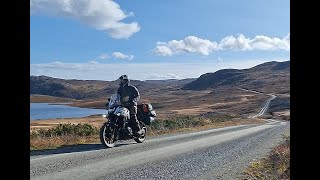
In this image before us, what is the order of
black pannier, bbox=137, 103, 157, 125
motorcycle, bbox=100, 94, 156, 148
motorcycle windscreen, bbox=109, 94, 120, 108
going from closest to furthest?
motorcycle, bbox=100, 94, 156, 148
motorcycle windscreen, bbox=109, 94, 120, 108
black pannier, bbox=137, 103, 157, 125

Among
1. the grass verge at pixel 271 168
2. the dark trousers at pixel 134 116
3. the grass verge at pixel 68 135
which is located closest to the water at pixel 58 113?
the grass verge at pixel 68 135

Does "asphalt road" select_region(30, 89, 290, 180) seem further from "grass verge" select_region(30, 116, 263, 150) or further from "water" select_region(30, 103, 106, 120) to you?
"water" select_region(30, 103, 106, 120)

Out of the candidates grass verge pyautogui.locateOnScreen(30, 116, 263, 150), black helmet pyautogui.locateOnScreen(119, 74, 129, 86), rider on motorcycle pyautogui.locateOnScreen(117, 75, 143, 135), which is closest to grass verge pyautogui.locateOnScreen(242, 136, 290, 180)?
rider on motorcycle pyautogui.locateOnScreen(117, 75, 143, 135)

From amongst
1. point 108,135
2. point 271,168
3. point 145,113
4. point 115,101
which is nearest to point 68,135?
point 145,113

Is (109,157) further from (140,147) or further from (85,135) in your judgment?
(85,135)

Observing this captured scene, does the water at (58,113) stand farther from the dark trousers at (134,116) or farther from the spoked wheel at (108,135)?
the spoked wheel at (108,135)

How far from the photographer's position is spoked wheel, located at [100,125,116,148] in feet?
46.2

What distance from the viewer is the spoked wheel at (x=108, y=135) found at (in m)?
14.1

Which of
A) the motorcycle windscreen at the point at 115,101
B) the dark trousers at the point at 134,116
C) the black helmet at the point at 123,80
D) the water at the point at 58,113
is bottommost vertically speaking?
the water at the point at 58,113

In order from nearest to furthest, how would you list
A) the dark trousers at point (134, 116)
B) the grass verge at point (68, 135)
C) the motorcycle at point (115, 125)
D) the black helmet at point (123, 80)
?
the motorcycle at point (115, 125) → the black helmet at point (123, 80) → the dark trousers at point (134, 116) → the grass verge at point (68, 135)
